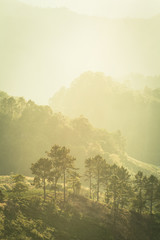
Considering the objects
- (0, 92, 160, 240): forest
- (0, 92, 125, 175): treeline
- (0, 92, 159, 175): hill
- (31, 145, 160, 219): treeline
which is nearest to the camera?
(0, 92, 160, 240): forest

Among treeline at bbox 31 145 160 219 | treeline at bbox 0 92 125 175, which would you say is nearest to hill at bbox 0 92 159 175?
treeline at bbox 0 92 125 175

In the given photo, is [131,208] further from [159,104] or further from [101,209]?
[159,104]

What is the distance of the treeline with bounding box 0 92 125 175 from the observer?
3474 inches

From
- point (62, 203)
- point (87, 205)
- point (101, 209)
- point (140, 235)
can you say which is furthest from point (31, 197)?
point (140, 235)

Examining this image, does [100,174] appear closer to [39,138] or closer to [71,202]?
[71,202]

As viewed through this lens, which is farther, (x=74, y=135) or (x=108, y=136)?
(x=108, y=136)

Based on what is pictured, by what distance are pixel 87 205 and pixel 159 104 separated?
17009 cm

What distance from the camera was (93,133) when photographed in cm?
12044

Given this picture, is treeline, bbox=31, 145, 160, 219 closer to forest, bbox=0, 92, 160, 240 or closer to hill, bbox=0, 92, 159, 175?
forest, bbox=0, 92, 160, 240

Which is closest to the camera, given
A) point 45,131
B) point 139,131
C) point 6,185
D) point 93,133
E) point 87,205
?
point 87,205

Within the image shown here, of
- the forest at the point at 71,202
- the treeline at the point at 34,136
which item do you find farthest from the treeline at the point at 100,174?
the treeline at the point at 34,136

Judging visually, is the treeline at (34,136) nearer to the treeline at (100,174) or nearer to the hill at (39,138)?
the hill at (39,138)

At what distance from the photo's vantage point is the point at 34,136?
323 feet

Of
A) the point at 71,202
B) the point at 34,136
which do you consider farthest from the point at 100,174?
the point at 34,136
